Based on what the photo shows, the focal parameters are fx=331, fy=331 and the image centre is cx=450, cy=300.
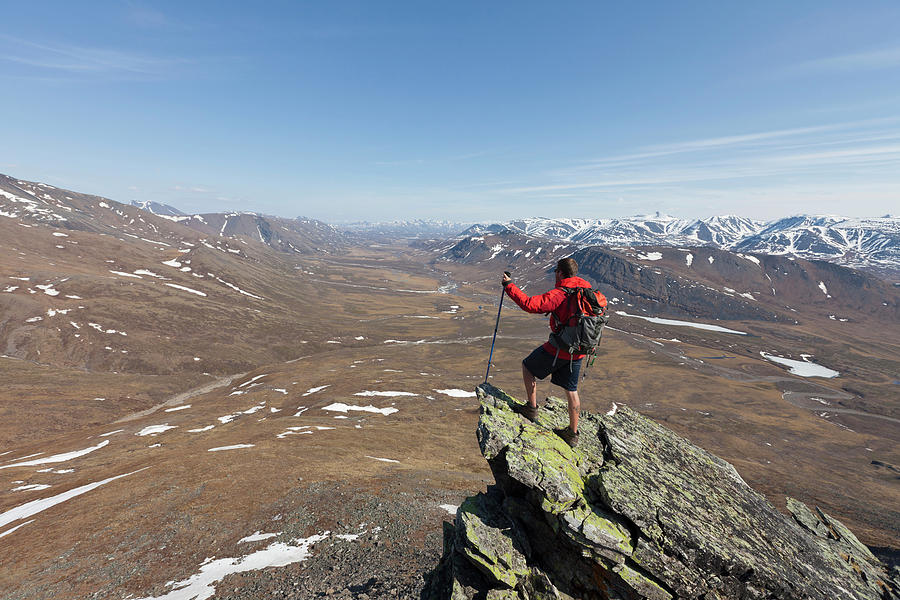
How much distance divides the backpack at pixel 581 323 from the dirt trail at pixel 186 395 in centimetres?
11121

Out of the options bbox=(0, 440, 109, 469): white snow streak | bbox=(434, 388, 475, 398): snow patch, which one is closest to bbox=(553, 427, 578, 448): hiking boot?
bbox=(0, 440, 109, 469): white snow streak

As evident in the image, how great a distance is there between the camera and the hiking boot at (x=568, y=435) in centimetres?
1291

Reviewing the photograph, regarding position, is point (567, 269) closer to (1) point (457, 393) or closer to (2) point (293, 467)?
(2) point (293, 467)

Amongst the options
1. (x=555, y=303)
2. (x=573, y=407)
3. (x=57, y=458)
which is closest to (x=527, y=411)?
(x=573, y=407)

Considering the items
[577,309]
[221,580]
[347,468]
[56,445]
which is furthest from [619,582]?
[56,445]

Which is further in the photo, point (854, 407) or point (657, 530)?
point (854, 407)

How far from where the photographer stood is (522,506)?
507 inches

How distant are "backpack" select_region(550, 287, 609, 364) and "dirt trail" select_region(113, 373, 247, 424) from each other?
111 metres

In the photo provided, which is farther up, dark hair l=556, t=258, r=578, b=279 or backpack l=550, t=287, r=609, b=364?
dark hair l=556, t=258, r=578, b=279

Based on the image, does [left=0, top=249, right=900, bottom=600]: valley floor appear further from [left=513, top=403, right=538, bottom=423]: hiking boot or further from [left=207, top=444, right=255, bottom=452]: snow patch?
[left=513, top=403, right=538, bottom=423]: hiking boot

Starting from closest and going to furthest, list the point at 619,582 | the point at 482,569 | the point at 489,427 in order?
the point at 619,582 < the point at 482,569 < the point at 489,427

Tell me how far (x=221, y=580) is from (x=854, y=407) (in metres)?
221

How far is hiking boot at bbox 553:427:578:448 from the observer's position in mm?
12906

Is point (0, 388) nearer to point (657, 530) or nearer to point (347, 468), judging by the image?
point (347, 468)
